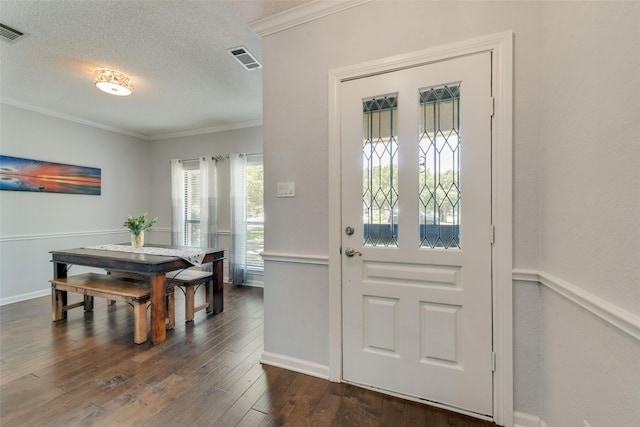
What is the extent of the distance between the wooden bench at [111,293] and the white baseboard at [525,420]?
9.31 feet

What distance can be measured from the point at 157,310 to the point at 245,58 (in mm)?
2468

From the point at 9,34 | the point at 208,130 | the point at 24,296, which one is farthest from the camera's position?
the point at 208,130

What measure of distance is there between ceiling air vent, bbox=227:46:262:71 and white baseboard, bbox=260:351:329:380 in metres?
2.58

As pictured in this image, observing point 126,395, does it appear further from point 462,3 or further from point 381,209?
point 462,3

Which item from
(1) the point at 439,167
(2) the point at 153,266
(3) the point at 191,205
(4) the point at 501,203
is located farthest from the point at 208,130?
(4) the point at 501,203

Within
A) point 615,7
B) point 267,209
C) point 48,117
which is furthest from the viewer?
point 48,117

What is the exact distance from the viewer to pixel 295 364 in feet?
6.60

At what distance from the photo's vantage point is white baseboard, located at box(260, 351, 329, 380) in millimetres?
1927

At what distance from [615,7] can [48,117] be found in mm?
5694

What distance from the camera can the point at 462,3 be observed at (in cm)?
156

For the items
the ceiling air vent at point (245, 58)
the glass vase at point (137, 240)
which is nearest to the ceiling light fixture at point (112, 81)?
the ceiling air vent at point (245, 58)

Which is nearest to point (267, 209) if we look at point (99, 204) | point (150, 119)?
point (150, 119)

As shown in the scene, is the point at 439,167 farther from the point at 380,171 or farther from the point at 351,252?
the point at 351,252

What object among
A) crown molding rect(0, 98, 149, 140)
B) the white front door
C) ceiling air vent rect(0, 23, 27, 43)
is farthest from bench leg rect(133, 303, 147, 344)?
crown molding rect(0, 98, 149, 140)
